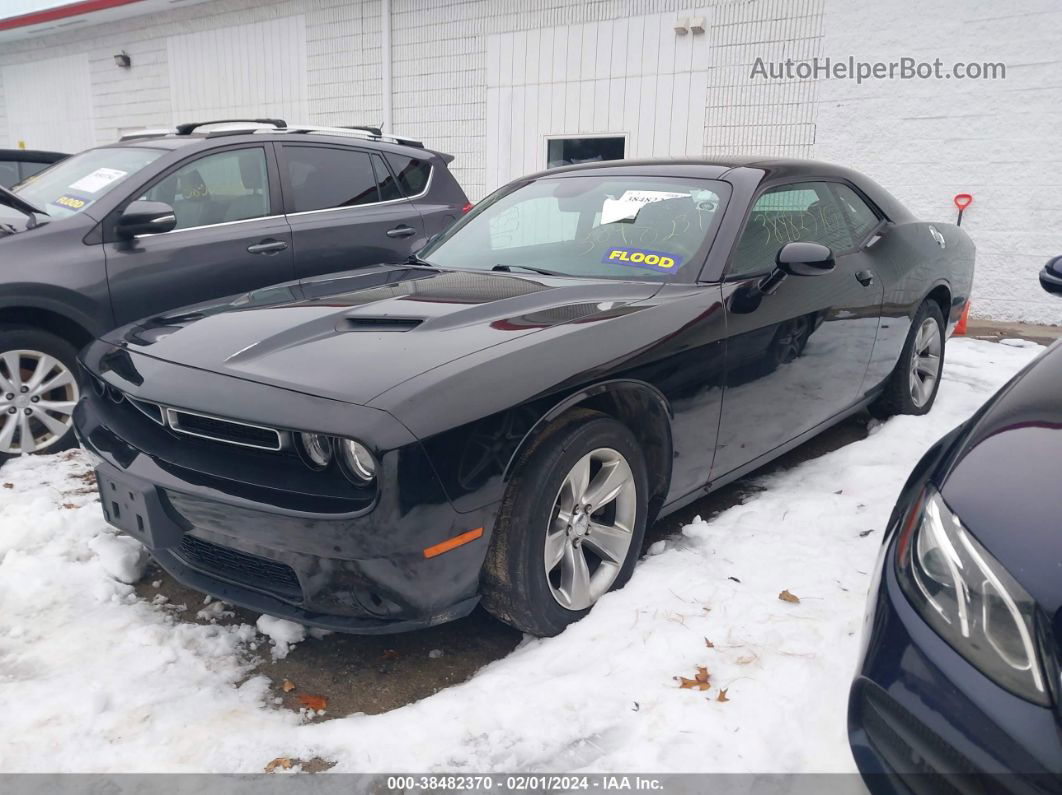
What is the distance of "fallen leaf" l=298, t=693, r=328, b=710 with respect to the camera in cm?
230

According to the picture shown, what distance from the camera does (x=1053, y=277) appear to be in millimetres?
2904

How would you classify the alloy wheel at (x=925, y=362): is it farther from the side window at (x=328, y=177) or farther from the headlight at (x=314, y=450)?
the headlight at (x=314, y=450)

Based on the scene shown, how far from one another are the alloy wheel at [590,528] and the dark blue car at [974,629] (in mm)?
952

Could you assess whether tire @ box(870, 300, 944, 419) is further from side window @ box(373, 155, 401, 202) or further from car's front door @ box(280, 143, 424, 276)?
side window @ box(373, 155, 401, 202)

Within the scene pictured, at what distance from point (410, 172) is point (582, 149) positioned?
427 cm

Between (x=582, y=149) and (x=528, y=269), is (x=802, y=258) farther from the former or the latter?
(x=582, y=149)

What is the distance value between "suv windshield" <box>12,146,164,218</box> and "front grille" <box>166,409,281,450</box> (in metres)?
2.24

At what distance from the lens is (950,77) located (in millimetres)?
7273

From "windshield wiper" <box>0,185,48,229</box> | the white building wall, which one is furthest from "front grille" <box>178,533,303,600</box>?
the white building wall

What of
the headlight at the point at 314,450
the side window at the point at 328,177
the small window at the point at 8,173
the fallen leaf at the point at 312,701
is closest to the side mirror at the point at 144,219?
the side window at the point at 328,177

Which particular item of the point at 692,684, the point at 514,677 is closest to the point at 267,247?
the point at 514,677

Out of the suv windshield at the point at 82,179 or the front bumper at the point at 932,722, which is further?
the suv windshield at the point at 82,179

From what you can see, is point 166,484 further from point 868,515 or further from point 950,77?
point 950,77

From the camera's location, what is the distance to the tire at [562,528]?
2299 mm
